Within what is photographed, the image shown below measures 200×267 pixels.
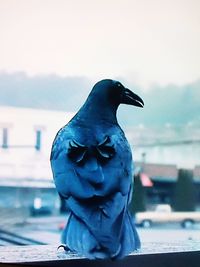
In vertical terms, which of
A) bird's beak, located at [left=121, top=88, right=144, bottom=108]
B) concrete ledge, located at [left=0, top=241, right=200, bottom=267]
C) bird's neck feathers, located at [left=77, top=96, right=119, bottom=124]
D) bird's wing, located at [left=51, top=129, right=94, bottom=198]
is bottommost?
concrete ledge, located at [left=0, top=241, right=200, bottom=267]

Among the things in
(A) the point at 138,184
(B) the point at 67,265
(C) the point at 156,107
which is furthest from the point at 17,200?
(C) the point at 156,107

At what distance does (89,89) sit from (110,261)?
1.88ft

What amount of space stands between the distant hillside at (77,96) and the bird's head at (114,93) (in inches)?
1.0

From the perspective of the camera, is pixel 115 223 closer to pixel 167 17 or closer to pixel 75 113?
pixel 75 113

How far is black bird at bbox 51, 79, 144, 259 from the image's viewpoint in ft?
5.74

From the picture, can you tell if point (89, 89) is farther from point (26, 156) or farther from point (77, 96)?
point (26, 156)

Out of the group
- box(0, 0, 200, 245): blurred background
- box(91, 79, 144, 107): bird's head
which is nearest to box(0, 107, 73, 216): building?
box(0, 0, 200, 245): blurred background

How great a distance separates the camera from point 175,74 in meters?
2.01

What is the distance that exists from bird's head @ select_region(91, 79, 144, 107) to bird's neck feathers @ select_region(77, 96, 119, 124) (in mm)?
13

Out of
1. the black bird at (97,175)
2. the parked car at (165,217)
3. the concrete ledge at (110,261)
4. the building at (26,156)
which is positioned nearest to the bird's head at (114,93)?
the black bird at (97,175)

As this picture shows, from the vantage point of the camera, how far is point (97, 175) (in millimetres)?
1787

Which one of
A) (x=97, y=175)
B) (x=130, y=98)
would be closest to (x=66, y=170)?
(x=97, y=175)

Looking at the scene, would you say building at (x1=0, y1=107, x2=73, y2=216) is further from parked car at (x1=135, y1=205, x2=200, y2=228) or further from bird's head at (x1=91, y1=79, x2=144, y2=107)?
parked car at (x1=135, y1=205, x2=200, y2=228)

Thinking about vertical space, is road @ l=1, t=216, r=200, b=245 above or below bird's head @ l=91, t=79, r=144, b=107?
below
